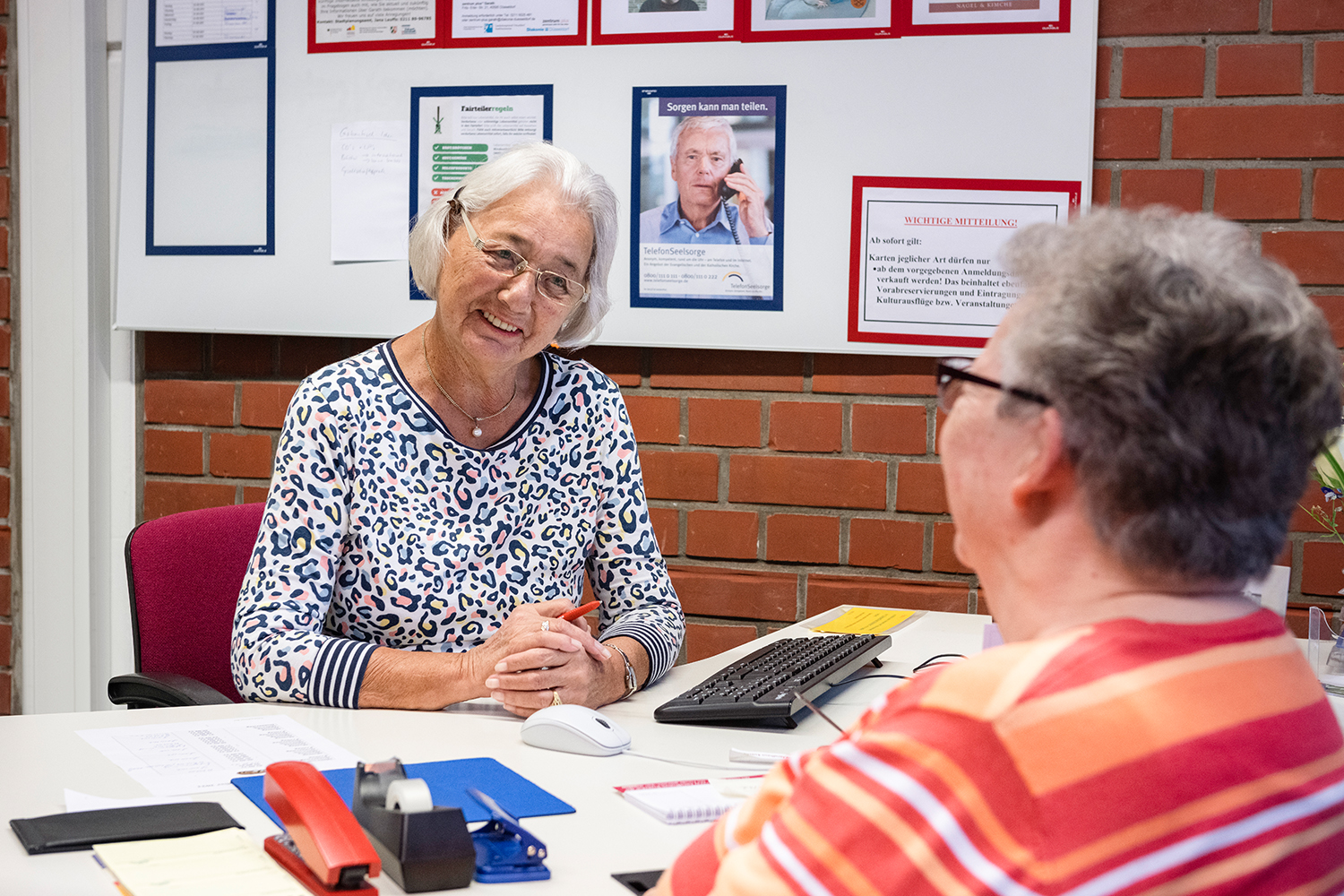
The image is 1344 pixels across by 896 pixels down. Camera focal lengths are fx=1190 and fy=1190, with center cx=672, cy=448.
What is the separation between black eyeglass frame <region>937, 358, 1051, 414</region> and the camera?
0.64 m

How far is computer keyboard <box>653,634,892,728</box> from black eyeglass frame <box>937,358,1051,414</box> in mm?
570

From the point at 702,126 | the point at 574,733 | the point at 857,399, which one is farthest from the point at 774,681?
the point at 702,126

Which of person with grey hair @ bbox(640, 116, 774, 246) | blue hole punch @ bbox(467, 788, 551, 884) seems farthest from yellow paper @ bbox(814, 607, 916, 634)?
blue hole punch @ bbox(467, 788, 551, 884)

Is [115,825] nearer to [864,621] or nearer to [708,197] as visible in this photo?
[864,621]

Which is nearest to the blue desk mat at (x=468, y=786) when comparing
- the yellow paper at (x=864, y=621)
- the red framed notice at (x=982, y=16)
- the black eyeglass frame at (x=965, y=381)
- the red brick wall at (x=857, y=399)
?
the black eyeglass frame at (x=965, y=381)

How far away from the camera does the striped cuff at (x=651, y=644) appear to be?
5.30 ft

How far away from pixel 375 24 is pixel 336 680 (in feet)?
5.45

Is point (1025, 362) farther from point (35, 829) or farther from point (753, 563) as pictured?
point (753, 563)

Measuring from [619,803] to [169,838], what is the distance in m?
0.39

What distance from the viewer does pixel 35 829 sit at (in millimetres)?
960

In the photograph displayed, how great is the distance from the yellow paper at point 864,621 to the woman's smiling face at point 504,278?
70 cm

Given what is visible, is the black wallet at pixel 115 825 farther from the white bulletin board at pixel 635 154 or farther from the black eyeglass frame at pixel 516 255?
the white bulletin board at pixel 635 154

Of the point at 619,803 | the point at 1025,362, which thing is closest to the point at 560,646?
the point at 619,803

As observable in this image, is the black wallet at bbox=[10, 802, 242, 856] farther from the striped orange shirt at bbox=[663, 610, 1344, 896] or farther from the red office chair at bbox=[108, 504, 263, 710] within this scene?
the red office chair at bbox=[108, 504, 263, 710]
